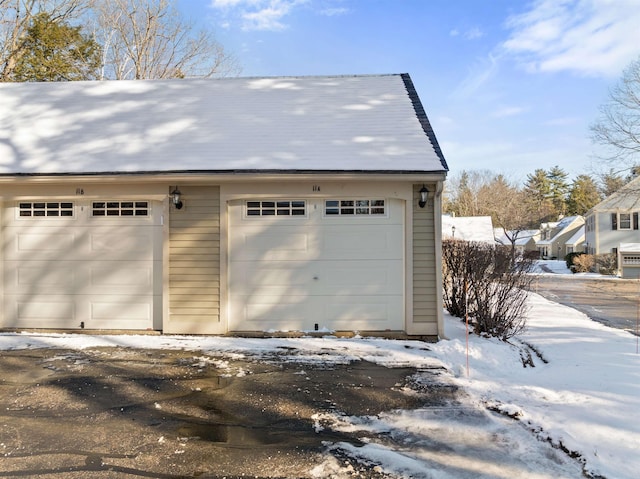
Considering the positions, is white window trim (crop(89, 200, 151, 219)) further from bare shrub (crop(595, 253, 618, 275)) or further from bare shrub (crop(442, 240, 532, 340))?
bare shrub (crop(595, 253, 618, 275))

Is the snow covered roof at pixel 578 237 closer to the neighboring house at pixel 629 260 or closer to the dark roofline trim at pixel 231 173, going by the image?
the neighboring house at pixel 629 260

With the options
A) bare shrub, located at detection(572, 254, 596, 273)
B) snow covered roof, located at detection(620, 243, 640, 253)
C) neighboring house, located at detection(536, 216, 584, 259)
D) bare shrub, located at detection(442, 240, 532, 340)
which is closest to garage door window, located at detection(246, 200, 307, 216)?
bare shrub, located at detection(442, 240, 532, 340)

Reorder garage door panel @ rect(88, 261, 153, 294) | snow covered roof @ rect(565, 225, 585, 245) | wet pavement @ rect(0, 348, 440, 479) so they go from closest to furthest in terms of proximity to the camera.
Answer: wet pavement @ rect(0, 348, 440, 479) → garage door panel @ rect(88, 261, 153, 294) → snow covered roof @ rect(565, 225, 585, 245)

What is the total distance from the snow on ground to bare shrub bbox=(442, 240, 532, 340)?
1.40ft

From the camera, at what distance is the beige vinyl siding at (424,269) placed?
6855 millimetres

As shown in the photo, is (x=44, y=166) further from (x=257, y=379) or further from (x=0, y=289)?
(x=257, y=379)

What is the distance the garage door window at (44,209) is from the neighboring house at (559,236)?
45.8 meters

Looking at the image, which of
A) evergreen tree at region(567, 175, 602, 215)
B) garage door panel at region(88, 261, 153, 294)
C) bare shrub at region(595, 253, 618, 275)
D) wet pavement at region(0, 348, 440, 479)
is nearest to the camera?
wet pavement at region(0, 348, 440, 479)

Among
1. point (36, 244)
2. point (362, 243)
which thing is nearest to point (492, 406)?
point (362, 243)

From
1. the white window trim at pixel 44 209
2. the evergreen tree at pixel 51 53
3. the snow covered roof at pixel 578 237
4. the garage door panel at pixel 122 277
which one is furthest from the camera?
the snow covered roof at pixel 578 237

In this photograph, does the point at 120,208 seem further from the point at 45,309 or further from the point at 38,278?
the point at 45,309

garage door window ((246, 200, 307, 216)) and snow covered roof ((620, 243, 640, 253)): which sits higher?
garage door window ((246, 200, 307, 216))

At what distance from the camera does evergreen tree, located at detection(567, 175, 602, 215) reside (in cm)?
6038

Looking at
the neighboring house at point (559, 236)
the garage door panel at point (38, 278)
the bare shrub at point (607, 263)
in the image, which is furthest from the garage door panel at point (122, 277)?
the neighboring house at point (559, 236)
